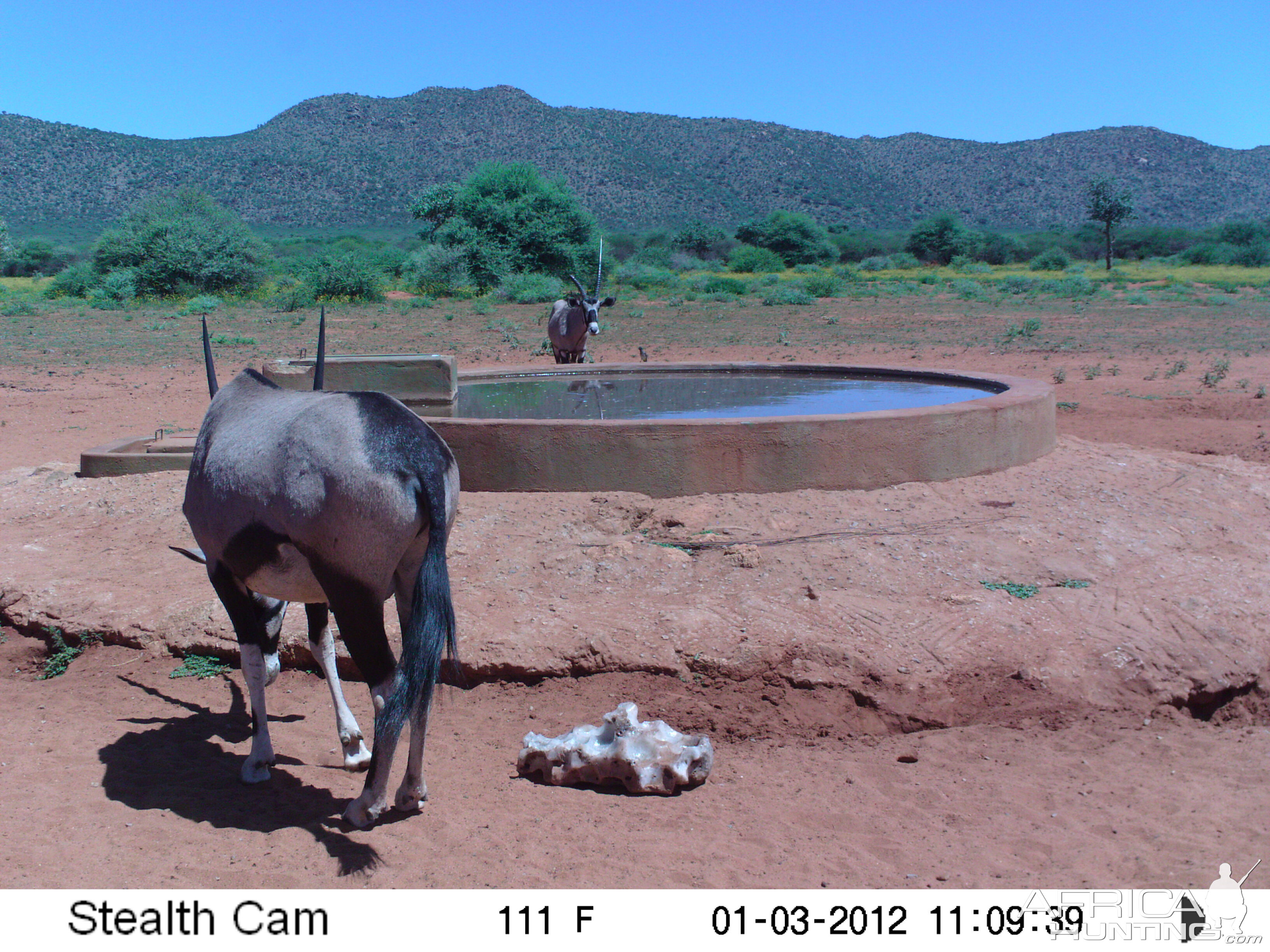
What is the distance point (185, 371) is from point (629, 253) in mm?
38872

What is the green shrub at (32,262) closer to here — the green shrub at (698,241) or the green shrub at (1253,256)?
the green shrub at (698,241)

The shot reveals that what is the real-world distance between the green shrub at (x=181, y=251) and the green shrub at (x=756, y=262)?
20691 mm

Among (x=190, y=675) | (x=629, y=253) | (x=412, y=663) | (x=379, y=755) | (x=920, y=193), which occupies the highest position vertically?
(x=920, y=193)

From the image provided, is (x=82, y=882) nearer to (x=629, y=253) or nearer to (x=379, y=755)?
(x=379, y=755)

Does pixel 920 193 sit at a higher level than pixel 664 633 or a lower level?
higher

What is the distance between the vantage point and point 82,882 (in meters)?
2.98

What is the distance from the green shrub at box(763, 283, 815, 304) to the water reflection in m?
18.1

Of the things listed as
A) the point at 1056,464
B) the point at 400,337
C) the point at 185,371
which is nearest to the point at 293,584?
the point at 1056,464

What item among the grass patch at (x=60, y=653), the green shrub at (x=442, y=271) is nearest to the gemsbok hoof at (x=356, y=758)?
the grass patch at (x=60, y=653)

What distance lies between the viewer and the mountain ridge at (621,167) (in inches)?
2891

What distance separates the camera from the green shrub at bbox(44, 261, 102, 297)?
33219mm

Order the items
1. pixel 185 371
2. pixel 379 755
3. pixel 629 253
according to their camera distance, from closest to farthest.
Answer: pixel 379 755 → pixel 185 371 → pixel 629 253

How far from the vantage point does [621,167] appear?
7975 centimetres

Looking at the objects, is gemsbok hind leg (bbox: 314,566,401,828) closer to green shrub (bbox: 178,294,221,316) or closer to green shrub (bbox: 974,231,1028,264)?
green shrub (bbox: 178,294,221,316)
